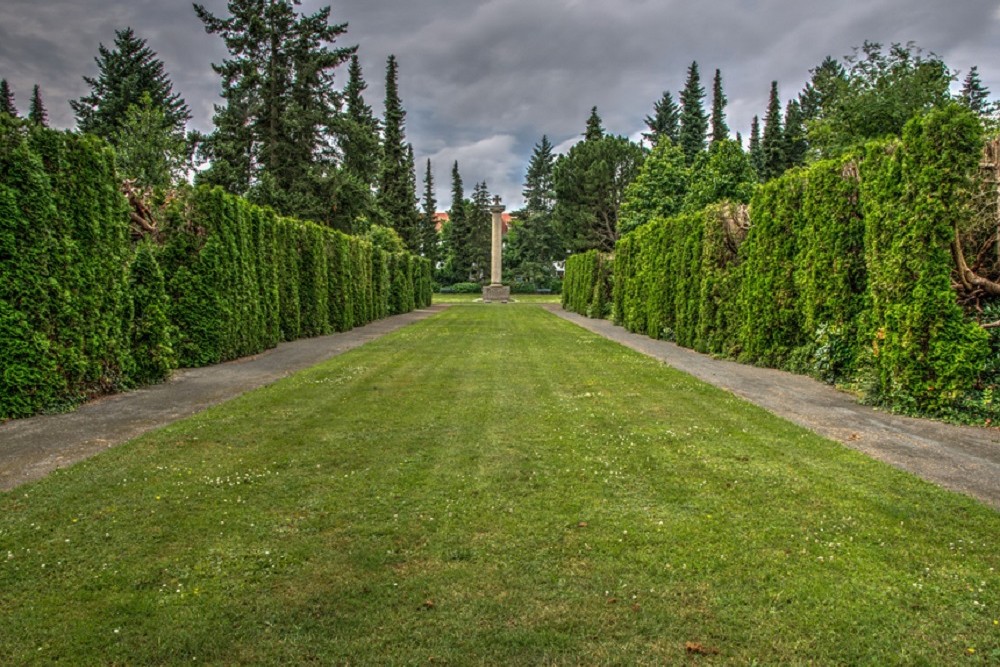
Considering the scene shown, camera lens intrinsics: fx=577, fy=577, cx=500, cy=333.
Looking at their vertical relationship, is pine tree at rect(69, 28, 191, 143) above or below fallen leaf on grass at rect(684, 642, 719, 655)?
above

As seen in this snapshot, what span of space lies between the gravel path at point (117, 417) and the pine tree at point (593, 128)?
5019 centimetres

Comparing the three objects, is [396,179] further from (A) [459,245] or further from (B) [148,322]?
(B) [148,322]

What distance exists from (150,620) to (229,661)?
54 centimetres

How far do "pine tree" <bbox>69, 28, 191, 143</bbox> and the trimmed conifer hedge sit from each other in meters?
27.2

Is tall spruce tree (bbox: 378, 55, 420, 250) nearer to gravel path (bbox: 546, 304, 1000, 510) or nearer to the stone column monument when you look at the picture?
the stone column monument

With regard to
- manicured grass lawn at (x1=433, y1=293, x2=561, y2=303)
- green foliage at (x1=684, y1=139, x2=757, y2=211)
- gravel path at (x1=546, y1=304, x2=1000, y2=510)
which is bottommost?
gravel path at (x1=546, y1=304, x2=1000, y2=510)

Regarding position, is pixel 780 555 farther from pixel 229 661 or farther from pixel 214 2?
pixel 214 2

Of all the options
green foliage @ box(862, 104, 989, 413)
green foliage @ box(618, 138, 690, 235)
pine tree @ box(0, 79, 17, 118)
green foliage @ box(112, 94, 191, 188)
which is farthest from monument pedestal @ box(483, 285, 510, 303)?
pine tree @ box(0, 79, 17, 118)

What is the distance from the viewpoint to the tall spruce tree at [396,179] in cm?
5025

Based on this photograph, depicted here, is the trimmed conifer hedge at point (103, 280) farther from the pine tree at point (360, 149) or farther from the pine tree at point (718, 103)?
the pine tree at point (718, 103)

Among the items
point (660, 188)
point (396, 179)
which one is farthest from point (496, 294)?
point (396, 179)

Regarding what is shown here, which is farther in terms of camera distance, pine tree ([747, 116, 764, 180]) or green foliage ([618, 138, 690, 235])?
pine tree ([747, 116, 764, 180])

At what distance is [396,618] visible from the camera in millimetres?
2564

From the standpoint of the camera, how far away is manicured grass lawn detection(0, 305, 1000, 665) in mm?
2402
